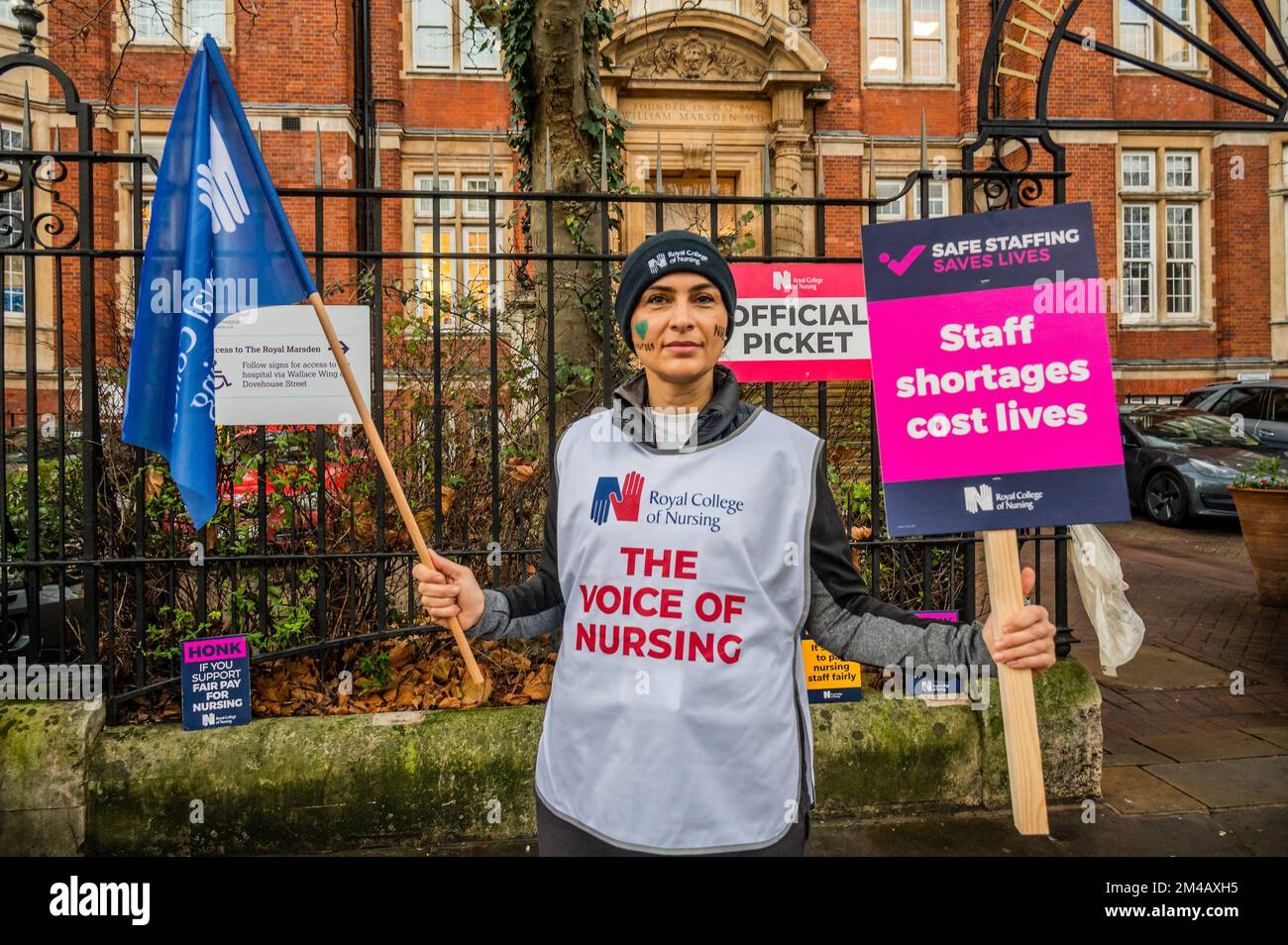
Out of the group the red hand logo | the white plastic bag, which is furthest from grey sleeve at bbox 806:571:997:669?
the white plastic bag

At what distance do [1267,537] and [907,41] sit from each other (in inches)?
600

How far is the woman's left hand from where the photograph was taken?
1.63 metres

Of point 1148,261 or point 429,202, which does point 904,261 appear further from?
point 1148,261

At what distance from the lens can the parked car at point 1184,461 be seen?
10.5 meters

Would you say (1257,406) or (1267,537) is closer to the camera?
(1267,537)

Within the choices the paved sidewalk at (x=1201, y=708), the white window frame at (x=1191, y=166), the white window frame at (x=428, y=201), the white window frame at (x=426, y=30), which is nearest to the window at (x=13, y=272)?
the white window frame at (x=428, y=201)

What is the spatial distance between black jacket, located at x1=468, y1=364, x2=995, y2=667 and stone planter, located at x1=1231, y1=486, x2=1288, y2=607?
6.12m

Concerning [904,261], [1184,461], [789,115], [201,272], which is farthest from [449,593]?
[789,115]

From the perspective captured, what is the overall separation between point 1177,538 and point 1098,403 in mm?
10169

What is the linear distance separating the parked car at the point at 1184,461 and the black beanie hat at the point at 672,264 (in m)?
10.0

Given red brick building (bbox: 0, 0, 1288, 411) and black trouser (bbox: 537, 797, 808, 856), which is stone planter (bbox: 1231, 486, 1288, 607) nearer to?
black trouser (bbox: 537, 797, 808, 856)

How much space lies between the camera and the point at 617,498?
1.82 meters

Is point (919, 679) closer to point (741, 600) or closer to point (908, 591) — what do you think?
point (908, 591)

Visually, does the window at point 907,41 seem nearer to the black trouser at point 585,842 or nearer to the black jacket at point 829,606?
the black jacket at point 829,606
